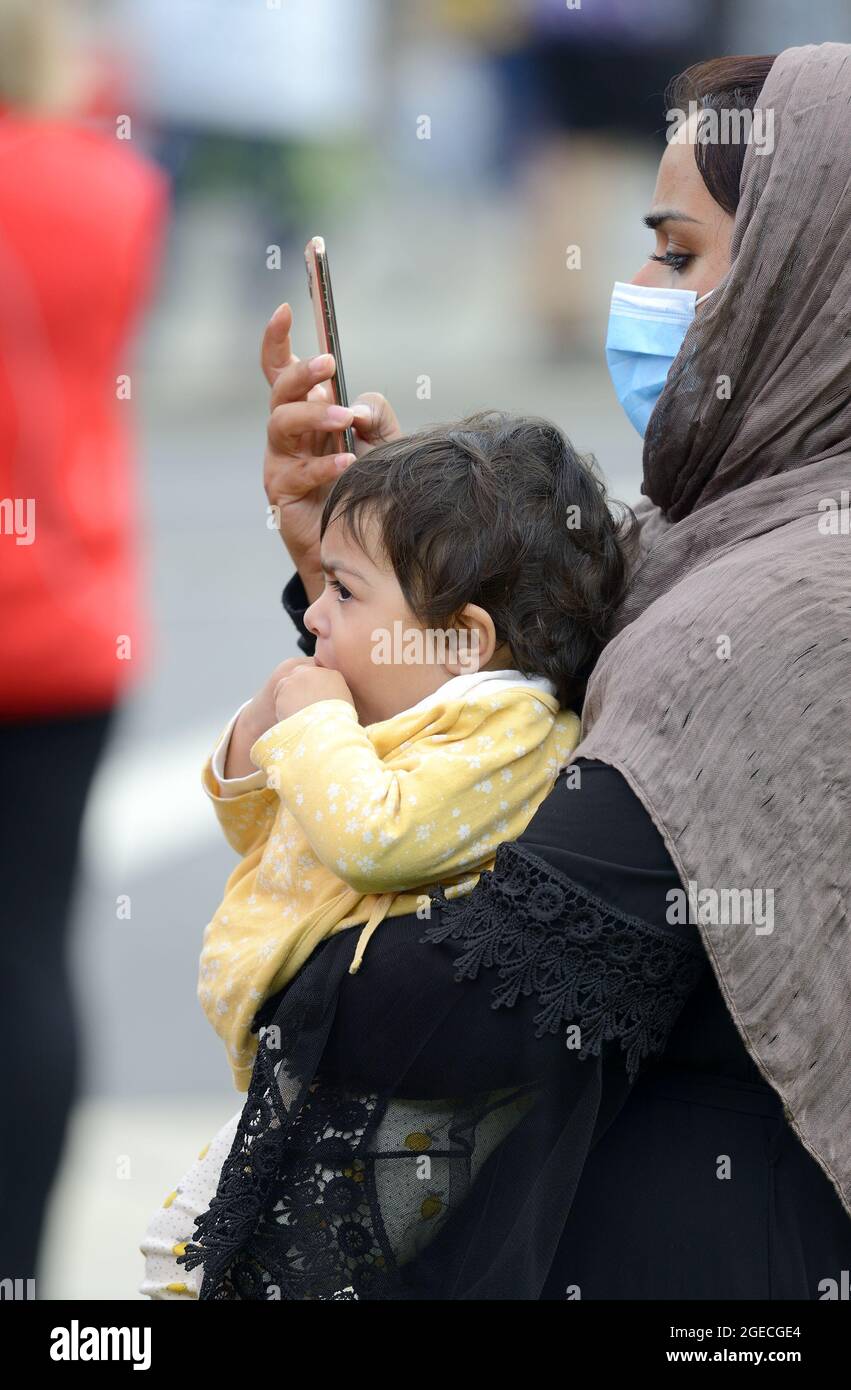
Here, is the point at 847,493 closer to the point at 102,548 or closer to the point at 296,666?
the point at 296,666

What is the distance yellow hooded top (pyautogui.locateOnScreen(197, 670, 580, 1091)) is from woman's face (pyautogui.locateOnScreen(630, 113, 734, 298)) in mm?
548

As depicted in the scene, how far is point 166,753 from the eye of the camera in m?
6.50

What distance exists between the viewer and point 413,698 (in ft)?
6.17

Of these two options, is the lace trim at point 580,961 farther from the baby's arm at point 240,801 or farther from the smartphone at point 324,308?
the smartphone at point 324,308

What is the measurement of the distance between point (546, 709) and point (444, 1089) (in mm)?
424

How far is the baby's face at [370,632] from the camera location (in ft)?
6.11

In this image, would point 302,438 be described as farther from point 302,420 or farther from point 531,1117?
point 531,1117

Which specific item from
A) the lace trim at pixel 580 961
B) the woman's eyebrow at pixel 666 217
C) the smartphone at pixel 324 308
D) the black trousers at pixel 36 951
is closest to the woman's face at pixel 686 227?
the woman's eyebrow at pixel 666 217

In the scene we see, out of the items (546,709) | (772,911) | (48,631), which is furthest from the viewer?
(48,631)

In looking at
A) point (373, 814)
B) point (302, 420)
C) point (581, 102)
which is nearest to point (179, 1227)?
point (373, 814)

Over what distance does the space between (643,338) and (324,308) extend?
396 millimetres

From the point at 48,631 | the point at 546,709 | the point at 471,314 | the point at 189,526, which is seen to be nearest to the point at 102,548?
the point at 48,631

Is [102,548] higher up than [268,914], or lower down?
higher up

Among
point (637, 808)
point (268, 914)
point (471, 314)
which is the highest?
point (471, 314)
